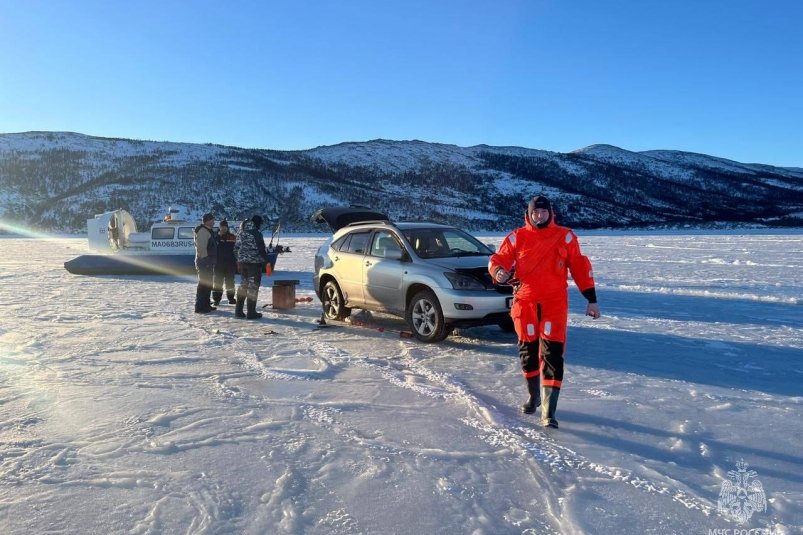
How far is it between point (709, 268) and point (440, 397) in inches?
643

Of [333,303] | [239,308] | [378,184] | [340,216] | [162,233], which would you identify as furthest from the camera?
[378,184]

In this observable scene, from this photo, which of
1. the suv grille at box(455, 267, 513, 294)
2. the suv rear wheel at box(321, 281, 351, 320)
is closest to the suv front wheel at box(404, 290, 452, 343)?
the suv grille at box(455, 267, 513, 294)

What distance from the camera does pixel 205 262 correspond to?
11.1m

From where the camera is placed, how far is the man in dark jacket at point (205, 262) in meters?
11.0

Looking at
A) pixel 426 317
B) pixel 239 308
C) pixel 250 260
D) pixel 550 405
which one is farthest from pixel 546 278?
pixel 239 308

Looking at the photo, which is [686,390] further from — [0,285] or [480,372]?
[0,285]

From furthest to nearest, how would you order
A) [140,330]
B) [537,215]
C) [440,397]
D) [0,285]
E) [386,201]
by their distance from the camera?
1. [386,201]
2. [0,285]
3. [140,330]
4. [440,397]
5. [537,215]

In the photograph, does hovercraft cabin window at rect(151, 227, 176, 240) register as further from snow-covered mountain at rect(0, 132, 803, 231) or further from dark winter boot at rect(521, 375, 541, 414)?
snow-covered mountain at rect(0, 132, 803, 231)

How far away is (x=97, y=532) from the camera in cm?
319

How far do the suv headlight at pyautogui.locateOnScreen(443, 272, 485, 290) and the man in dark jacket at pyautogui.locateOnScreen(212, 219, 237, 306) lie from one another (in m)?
5.38

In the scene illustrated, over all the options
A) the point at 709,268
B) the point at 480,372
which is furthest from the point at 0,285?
the point at 709,268

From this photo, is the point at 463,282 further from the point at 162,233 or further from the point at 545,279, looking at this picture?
the point at 162,233

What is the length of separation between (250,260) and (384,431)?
249 inches

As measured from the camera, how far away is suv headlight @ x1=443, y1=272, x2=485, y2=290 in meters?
7.82
